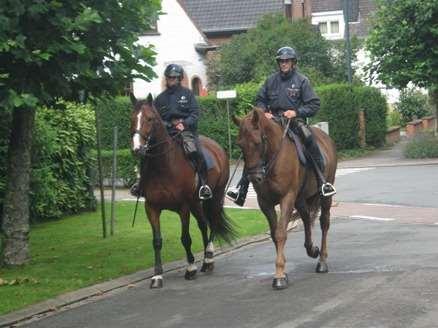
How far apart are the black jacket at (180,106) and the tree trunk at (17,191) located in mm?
1960

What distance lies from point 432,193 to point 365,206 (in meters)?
2.54

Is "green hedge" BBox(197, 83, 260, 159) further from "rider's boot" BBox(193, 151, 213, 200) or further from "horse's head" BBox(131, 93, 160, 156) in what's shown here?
"horse's head" BBox(131, 93, 160, 156)

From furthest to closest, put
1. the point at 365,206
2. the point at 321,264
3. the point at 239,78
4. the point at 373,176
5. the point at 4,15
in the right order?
the point at 239,78
the point at 373,176
the point at 365,206
the point at 321,264
the point at 4,15

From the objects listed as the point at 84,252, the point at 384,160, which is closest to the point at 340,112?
the point at 384,160

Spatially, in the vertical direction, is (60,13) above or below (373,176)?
above

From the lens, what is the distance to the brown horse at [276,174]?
9.46 m

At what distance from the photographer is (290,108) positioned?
10555mm

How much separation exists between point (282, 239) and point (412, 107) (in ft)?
140

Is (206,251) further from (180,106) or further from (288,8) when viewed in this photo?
(288,8)

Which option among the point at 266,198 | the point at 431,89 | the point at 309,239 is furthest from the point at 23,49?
the point at 431,89

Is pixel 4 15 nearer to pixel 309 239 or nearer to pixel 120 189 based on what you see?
pixel 309 239

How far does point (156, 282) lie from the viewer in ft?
33.7

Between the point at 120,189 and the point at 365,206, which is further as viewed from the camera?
the point at 120,189

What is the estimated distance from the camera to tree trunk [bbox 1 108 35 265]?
1170 cm
